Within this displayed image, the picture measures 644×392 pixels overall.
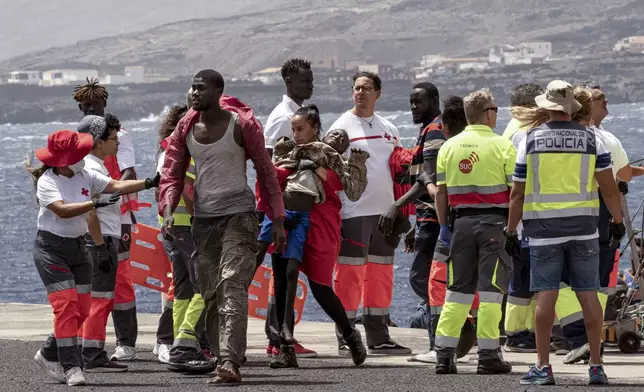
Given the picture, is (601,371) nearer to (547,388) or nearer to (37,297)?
(547,388)

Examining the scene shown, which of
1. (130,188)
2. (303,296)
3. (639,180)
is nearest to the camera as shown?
(130,188)

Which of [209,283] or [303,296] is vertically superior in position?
[209,283]

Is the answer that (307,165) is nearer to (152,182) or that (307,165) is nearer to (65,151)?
(152,182)

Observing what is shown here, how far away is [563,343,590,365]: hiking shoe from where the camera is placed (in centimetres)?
1021

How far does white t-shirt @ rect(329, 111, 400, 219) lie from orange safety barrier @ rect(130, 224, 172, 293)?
185 centimetres

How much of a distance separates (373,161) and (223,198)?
2.22m

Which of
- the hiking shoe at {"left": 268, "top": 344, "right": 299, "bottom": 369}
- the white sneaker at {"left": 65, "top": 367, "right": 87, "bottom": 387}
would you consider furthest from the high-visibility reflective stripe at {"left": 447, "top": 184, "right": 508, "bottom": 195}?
the white sneaker at {"left": 65, "top": 367, "right": 87, "bottom": 387}

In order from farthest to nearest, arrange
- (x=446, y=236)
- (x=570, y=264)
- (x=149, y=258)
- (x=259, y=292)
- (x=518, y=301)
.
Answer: (x=259, y=292) < (x=149, y=258) < (x=518, y=301) < (x=446, y=236) < (x=570, y=264)

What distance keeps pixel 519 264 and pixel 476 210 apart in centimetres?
151

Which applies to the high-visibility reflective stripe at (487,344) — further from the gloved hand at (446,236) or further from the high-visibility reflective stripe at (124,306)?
the high-visibility reflective stripe at (124,306)

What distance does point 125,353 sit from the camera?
11.1 metres

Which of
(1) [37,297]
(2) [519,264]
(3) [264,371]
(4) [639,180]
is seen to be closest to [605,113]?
(2) [519,264]

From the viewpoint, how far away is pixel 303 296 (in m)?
12.9

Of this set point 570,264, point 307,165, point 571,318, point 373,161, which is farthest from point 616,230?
point 373,161
